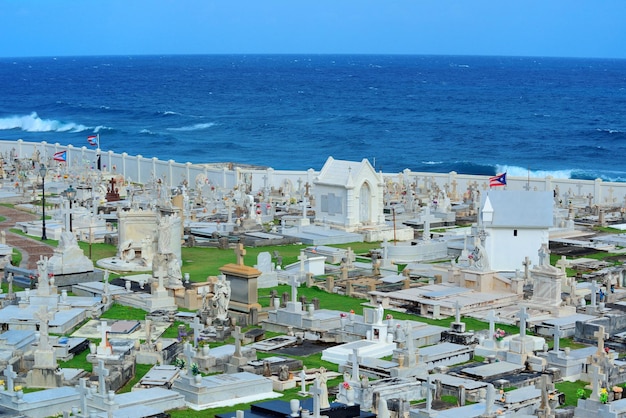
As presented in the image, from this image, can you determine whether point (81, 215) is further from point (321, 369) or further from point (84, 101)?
point (84, 101)

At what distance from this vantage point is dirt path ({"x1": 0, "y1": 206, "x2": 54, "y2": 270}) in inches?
1407

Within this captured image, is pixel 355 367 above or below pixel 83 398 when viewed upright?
below

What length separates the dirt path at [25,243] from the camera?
35.8m

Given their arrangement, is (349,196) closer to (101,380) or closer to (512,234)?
(512,234)

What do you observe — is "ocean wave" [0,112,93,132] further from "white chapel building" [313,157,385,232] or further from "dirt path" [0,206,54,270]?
"white chapel building" [313,157,385,232]

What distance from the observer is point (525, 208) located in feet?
116

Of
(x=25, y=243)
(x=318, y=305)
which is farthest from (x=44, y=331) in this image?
(x=25, y=243)

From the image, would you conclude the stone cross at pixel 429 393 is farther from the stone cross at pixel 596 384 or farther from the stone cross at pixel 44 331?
the stone cross at pixel 44 331

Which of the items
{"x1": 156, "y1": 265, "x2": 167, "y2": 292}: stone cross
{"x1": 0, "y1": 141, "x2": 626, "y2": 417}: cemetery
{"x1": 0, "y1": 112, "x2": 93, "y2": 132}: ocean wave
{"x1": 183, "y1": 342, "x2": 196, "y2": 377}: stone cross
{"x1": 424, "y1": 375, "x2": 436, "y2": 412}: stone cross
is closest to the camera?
{"x1": 424, "y1": 375, "x2": 436, "y2": 412}: stone cross

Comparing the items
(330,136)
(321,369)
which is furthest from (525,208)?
(330,136)

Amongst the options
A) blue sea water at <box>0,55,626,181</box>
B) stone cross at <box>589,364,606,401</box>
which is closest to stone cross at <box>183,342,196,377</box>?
stone cross at <box>589,364,606,401</box>

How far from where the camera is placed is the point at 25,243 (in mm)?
38938

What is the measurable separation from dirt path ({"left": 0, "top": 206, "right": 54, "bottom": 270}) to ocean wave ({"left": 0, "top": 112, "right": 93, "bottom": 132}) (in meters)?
79.5

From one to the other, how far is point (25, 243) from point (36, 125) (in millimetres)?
92885
